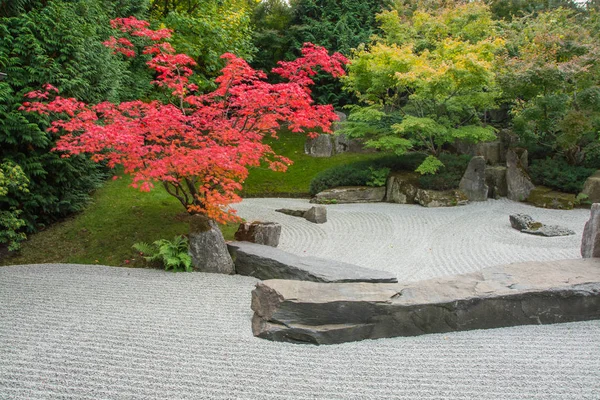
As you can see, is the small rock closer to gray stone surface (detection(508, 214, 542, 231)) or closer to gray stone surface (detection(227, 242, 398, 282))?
gray stone surface (detection(227, 242, 398, 282))

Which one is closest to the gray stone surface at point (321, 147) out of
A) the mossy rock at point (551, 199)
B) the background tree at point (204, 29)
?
the background tree at point (204, 29)

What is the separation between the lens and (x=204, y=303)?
5.85m

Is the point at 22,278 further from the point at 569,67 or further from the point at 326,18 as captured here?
the point at 326,18

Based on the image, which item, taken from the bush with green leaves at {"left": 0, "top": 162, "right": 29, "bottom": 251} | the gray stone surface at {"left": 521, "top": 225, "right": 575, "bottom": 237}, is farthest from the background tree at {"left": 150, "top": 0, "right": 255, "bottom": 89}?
the gray stone surface at {"left": 521, "top": 225, "right": 575, "bottom": 237}

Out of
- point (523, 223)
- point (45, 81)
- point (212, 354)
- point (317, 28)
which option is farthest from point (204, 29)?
A: point (212, 354)

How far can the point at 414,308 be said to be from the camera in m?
4.63

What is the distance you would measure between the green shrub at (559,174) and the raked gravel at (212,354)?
1051 centimetres

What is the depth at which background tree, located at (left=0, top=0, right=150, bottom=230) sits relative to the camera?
8039 mm

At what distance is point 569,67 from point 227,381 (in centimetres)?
1385

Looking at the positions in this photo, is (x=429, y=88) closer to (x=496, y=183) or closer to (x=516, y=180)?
(x=496, y=183)

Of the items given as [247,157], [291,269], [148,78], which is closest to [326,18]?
[148,78]

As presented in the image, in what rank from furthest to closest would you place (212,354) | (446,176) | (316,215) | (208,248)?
(446,176) < (316,215) < (208,248) < (212,354)

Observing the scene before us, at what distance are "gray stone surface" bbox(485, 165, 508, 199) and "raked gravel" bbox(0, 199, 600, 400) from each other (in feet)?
35.4

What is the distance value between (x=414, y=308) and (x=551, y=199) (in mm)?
11188
